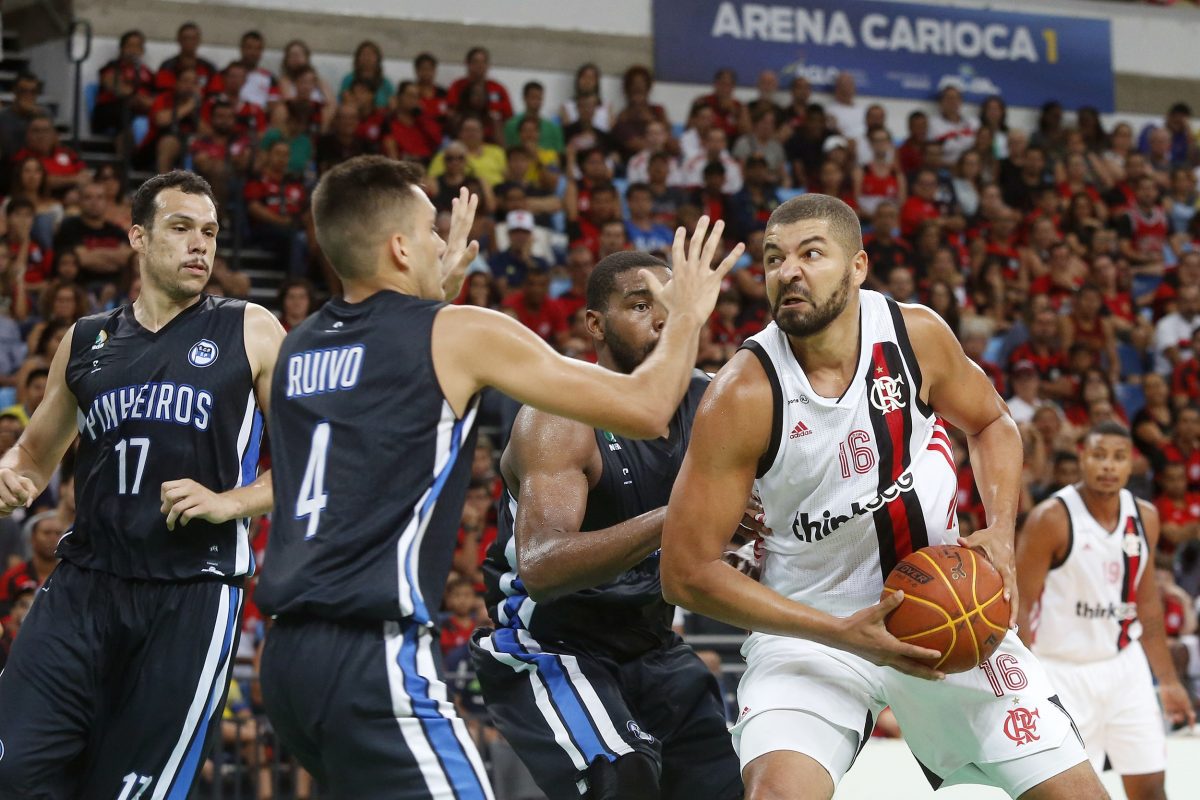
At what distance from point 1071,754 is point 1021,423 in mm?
9332

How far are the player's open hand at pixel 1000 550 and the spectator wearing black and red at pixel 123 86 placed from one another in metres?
10.9

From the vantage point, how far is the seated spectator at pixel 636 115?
15633 millimetres

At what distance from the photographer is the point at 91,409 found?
500cm

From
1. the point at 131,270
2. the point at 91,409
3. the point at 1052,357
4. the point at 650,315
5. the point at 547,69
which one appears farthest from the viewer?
the point at 547,69

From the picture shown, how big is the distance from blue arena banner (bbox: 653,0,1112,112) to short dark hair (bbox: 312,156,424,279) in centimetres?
1371

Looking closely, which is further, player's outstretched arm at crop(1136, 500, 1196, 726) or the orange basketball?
player's outstretched arm at crop(1136, 500, 1196, 726)

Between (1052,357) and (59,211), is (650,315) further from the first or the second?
(1052,357)

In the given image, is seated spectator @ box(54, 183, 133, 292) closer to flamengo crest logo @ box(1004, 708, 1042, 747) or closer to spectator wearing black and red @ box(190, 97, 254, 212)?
spectator wearing black and red @ box(190, 97, 254, 212)

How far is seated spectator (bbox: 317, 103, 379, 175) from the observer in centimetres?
1362

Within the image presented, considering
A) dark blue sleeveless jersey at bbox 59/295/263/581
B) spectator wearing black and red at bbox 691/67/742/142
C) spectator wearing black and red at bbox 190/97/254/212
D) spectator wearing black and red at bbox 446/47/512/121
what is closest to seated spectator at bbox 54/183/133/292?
spectator wearing black and red at bbox 190/97/254/212

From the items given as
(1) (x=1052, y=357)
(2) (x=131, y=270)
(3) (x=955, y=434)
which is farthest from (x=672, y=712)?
(1) (x=1052, y=357)

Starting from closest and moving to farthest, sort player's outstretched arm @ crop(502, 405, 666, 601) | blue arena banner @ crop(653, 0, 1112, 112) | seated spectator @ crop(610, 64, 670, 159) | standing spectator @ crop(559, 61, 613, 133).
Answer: player's outstretched arm @ crop(502, 405, 666, 601)
seated spectator @ crop(610, 64, 670, 159)
standing spectator @ crop(559, 61, 613, 133)
blue arena banner @ crop(653, 0, 1112, 112)

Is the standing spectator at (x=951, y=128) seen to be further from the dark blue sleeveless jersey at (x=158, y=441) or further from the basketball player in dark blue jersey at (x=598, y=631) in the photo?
the dark blue sleeveless jersey at (x=158, y=441)

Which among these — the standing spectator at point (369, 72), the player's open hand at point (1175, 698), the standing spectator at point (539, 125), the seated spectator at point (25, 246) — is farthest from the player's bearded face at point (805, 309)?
the standing spectator at point (539, 125)
